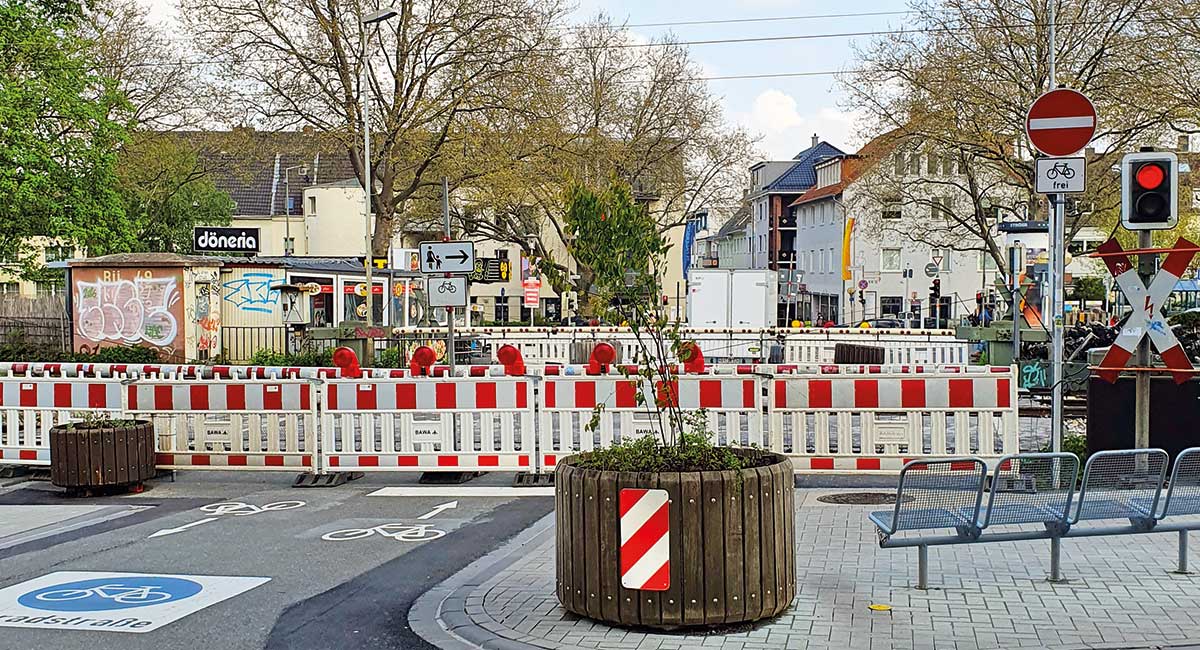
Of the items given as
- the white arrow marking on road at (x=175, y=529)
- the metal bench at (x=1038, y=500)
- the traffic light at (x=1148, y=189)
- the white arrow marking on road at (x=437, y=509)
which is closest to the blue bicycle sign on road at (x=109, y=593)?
the white arrow marking on road at (x=175, y=529)

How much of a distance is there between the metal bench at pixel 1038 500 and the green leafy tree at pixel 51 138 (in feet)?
95.1

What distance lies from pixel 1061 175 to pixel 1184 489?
323 centimetres

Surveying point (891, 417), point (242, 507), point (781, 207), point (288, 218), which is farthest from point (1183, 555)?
point (781, 207)

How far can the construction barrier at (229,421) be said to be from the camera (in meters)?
14.0

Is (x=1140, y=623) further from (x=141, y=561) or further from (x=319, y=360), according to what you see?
(x=319, y=360)

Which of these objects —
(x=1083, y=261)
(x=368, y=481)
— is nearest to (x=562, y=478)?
(x=368, y=481)

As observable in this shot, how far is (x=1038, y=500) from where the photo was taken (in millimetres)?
8117

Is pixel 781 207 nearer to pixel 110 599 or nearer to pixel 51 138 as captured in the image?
pixel 51 138

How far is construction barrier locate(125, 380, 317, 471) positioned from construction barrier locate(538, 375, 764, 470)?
2479mm

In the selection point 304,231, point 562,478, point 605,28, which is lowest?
point 562,478

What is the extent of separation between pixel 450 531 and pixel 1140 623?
A: 18.6 ft

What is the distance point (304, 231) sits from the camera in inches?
3275

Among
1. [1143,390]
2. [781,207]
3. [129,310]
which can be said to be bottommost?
[1143,390]

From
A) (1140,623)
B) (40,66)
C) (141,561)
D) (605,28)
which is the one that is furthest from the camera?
(605,28)
